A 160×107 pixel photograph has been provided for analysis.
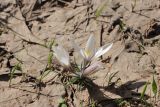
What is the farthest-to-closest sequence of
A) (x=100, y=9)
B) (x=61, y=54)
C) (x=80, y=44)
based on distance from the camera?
(x=100, y=9) → (x=80, y=44) → (x=61, y=54)

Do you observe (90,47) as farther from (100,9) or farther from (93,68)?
(100,9)

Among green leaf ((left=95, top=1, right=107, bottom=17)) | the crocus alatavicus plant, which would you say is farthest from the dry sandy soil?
the crocus alatavicus plant

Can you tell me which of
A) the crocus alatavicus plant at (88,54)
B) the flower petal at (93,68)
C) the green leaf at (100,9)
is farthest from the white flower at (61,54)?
the green leaf at (100,9)

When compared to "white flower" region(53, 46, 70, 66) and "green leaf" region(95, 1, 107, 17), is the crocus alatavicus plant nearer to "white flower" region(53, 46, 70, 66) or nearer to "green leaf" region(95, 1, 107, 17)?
"white flower" region(53, 46, 70, 66)

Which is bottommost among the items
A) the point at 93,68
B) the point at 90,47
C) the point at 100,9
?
the point at 93,68

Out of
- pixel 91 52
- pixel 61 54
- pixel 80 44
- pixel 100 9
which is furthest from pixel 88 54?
pixel 100 9

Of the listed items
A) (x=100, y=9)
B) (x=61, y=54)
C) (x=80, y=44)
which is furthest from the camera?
(x=100, y=9)

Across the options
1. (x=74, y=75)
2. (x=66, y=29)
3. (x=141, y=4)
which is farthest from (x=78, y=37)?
(x=141, y=4)
